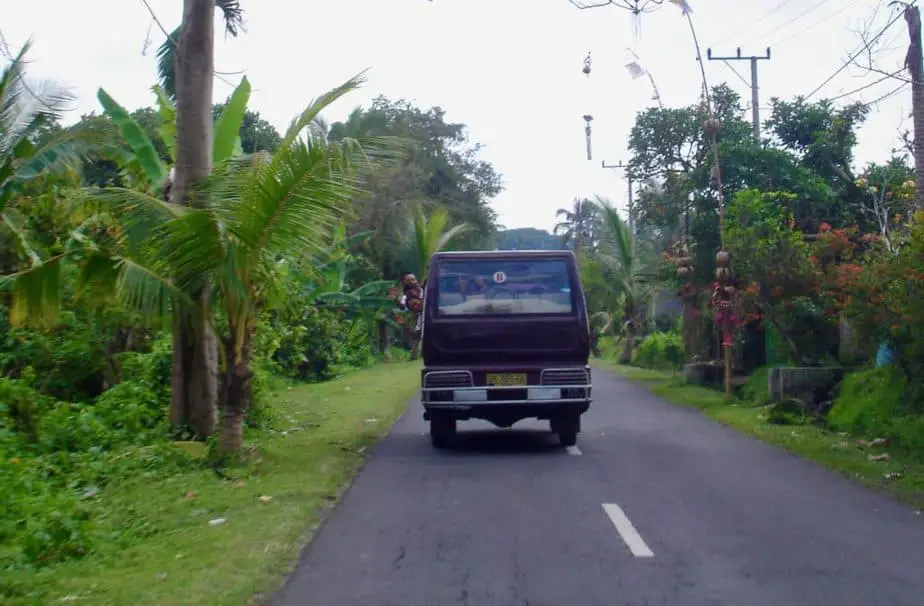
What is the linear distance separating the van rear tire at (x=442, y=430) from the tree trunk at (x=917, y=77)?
7189 millimetres

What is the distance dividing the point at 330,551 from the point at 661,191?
2161 cm

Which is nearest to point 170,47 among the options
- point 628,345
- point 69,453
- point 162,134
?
point 162,134

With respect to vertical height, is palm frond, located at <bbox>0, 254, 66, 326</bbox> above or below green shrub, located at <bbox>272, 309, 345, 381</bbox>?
above

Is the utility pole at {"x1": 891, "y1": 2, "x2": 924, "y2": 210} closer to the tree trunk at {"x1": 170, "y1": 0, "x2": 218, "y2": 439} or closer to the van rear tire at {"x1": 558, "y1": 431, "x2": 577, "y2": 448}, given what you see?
the van rear tire at {"x1": 558, "y1": 431, "x2": 577, "y2": 448}

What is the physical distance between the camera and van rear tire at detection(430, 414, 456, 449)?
1370 cm

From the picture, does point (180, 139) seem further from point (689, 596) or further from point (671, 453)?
point (689, 596)

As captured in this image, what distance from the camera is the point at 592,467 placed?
11945mm

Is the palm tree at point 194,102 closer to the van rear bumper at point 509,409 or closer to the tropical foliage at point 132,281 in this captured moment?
the tropical foliage at point 132,281

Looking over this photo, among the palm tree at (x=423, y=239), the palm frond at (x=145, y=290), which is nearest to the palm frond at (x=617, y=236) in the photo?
the palm tree at (x=423, y=239)

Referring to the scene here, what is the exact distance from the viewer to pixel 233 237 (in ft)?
35.8

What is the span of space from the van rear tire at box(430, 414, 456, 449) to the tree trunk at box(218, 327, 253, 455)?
2.86 meters

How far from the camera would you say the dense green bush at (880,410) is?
42.6 ft

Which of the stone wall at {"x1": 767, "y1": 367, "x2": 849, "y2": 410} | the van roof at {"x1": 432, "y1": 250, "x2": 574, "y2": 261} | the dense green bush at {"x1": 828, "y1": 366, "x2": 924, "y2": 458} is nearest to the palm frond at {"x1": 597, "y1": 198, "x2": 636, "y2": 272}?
the stone wall at {"x1": 767, "y1": 367, "x2": 849, "y2": 410}

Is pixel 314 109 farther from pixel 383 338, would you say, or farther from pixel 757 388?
pixel 383 338
